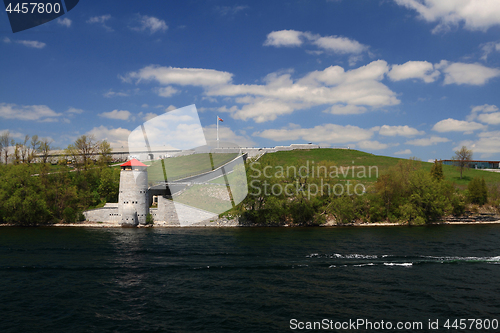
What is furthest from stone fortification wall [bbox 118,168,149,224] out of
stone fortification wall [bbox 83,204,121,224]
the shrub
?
the shrub

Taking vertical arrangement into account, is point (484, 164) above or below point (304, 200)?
above

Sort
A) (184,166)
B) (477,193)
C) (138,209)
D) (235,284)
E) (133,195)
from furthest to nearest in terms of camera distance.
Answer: (184,166) < (477,193) < (138,209) < (133,195) < (235,284)

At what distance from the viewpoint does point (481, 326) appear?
50.2 ft

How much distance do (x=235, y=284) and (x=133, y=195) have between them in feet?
117

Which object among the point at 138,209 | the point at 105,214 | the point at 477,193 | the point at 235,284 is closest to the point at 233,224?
the point at 138,209

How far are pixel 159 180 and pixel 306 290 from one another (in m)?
49.6

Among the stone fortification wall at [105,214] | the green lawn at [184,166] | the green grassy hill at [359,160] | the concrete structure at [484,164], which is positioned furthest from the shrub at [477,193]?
the stone fortification wall at [105,214]

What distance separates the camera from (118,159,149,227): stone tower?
2000 inches

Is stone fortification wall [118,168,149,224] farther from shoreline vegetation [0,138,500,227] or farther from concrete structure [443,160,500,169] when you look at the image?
concrete structure [443,160,500,169]

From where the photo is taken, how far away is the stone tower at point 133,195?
5081cm

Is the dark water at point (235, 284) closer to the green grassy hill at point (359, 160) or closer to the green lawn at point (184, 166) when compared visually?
the green lawn at point (184, 166)

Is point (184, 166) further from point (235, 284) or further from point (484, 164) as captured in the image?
point (484, 164)

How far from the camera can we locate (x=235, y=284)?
20.8m

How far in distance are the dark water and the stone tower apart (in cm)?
1733
